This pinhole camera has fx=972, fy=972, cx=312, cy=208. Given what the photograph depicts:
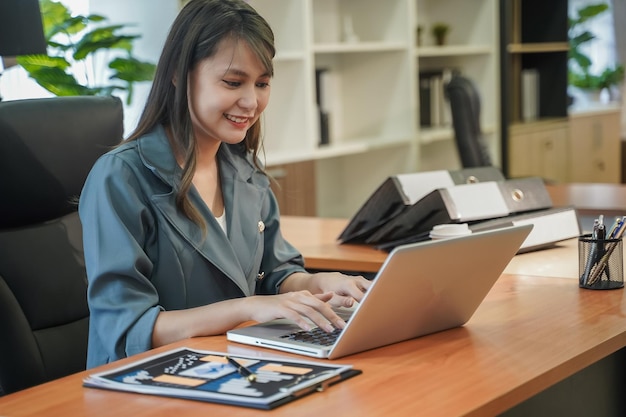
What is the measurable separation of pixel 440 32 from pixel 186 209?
4.05 meters

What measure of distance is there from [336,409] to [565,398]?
531mm

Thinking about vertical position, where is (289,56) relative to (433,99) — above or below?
above

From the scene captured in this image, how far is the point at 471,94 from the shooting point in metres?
4.28

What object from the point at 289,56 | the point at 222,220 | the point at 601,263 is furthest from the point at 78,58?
the point at 601,263

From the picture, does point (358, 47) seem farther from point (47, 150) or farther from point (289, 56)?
point (47, 150)

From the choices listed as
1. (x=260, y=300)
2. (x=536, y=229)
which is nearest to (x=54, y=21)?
(x=536, y=229)

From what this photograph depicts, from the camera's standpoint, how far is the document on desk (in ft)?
3.96

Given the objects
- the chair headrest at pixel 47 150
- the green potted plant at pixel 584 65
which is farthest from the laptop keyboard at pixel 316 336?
the green potted plant at pixel 584 65

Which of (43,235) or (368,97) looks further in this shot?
(368,97)

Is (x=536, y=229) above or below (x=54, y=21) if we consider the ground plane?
below

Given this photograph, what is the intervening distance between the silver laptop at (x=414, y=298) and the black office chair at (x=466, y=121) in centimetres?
273

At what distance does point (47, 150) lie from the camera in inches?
73.7

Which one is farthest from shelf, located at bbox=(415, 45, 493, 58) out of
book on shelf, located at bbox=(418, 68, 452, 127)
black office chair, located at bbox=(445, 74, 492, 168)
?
black office chair, located at bbox=(445, 74, 492, 168)

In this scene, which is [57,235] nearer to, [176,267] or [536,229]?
[176,267]
